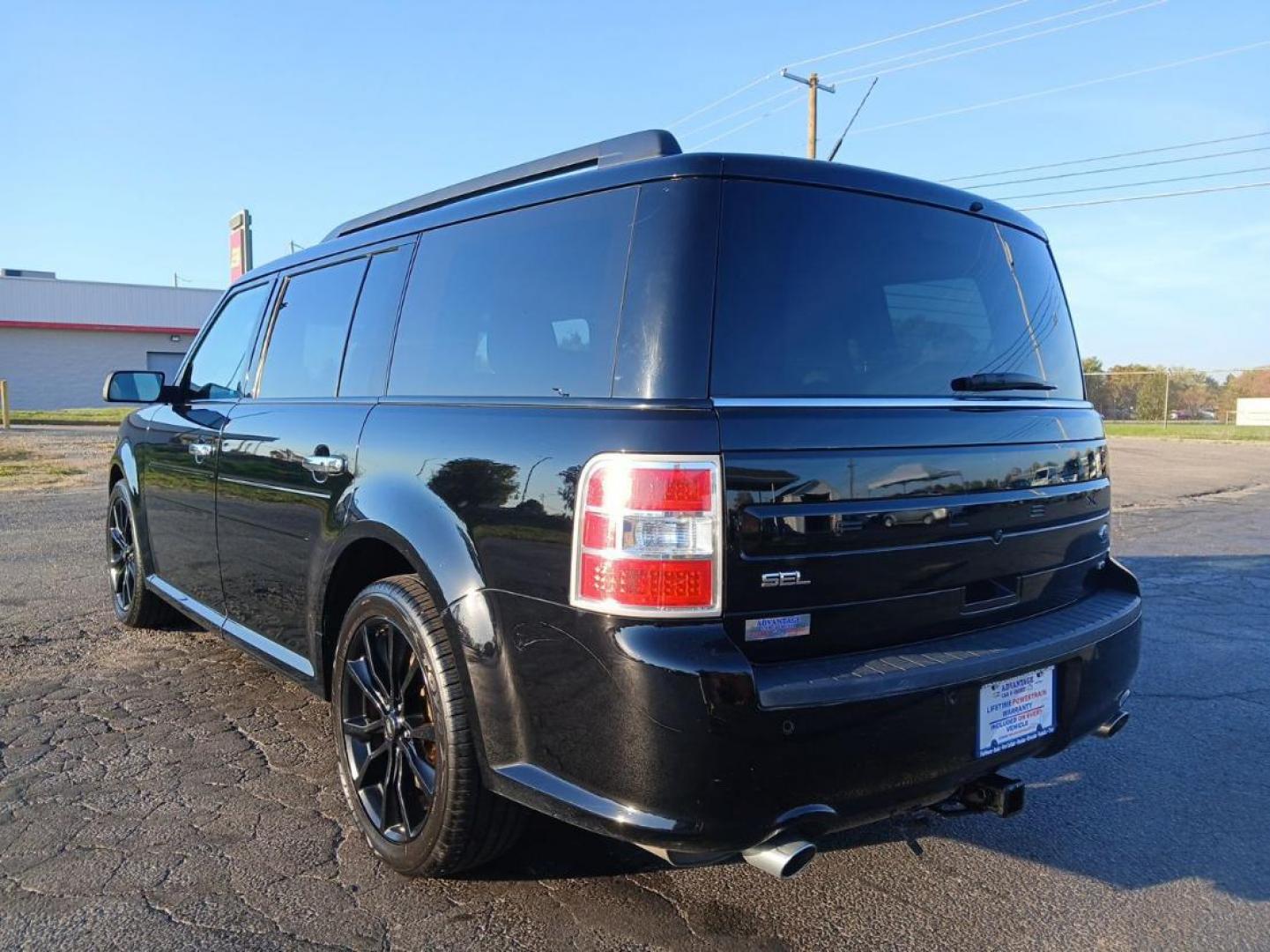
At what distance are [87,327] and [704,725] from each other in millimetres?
49503

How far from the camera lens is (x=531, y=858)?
3.00 m

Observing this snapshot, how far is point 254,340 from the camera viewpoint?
14.2 ft

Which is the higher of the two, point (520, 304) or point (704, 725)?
point (520, 304)

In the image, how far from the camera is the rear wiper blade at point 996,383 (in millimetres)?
2832

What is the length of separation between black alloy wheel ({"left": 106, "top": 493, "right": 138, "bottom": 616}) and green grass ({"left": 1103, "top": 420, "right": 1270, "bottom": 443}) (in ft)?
103

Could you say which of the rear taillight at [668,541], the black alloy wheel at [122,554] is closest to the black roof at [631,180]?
the rear taillight at [668,541]

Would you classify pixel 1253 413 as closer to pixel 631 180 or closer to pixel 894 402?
pixel 894 402

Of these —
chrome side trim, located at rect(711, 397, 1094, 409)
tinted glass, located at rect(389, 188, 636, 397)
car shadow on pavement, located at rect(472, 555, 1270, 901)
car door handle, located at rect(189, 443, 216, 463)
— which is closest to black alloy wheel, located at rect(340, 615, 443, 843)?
car shadow on pavement, located at rect(472, 555, 1270, 901)

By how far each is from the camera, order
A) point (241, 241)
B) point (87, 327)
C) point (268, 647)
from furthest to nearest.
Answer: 1. point (87, 327)
2. point (241, 241)
3. point (268, 647)

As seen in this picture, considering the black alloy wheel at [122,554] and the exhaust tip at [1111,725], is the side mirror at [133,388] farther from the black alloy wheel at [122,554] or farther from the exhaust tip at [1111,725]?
the exhaust tip at [1111,725]

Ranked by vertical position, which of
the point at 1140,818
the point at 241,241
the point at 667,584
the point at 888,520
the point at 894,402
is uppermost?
the point at 241,241

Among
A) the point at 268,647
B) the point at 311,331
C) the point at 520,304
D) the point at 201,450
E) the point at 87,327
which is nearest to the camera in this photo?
the point at 520,304

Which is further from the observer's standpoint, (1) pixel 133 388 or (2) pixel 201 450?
(1) pixel 133 388

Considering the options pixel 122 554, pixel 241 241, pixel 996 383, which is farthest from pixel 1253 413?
pixel 122 554
